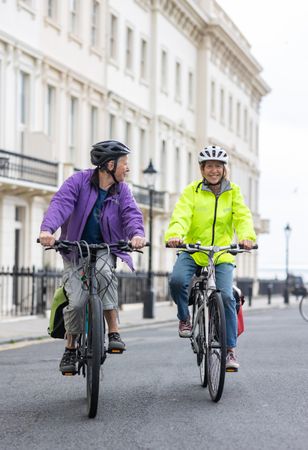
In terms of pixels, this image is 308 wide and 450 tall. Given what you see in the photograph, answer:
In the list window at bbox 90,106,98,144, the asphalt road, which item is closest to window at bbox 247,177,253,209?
window at bbox 90,106,98,144

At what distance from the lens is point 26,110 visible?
102 ft

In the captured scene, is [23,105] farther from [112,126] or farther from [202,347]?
[202,347]

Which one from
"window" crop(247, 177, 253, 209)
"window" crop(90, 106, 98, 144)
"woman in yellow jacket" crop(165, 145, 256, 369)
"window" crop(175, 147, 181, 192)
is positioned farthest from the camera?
"window" crop(247, 177, 253, 209)

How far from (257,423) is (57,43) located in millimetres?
26968

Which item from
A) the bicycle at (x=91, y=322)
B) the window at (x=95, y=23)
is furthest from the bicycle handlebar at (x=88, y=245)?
the window at (x=95, y=23)

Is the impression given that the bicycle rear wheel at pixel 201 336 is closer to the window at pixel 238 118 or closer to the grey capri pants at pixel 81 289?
the grey capri pants at pixel 81 289

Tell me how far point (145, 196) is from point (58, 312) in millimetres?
32902

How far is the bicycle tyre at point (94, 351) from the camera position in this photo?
754 cm

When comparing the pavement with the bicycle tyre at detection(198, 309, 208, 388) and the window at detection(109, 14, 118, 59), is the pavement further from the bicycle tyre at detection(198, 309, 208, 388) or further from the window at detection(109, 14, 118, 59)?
the window at detection(109, 14, 118, 59)

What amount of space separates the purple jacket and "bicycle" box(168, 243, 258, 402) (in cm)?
60

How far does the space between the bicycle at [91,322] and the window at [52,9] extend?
2549 cm

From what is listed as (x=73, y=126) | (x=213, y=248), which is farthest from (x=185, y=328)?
(x=73, y=126)

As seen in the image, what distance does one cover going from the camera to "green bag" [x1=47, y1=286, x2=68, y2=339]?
8.47 meters

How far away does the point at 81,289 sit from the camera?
8.23m
